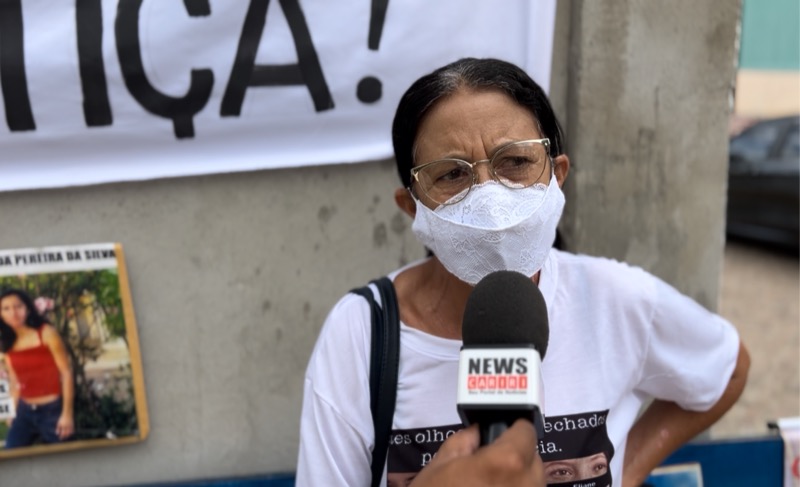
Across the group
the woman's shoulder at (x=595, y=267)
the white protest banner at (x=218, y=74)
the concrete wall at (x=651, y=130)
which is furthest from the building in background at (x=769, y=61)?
the woman's shoulder at (x=595, y=267)

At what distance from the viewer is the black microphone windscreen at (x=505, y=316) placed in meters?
1.20

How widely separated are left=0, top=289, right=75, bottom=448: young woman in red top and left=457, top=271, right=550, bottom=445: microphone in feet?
5.66

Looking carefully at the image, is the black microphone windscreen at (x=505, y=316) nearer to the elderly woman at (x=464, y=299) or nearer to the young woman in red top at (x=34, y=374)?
the elderly woman at (x=464, y=299)

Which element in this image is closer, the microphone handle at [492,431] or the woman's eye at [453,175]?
the microphone handle at [492,431]

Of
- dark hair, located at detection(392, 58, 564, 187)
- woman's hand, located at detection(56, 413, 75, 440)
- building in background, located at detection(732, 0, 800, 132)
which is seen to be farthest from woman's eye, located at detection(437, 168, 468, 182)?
building in background, located at detection(732, 0, 800, 132)

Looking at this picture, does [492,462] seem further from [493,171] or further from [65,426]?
[65,426]

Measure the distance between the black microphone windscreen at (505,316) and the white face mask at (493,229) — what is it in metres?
0.29

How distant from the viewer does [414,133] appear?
5.62 feet

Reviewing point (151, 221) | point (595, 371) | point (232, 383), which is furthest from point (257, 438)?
point (595, 371)

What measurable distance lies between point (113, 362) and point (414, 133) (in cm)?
140

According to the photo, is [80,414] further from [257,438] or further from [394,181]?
[394,181]

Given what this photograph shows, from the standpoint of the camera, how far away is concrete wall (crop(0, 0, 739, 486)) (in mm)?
2533

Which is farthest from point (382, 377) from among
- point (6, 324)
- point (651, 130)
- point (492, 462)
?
point (651, 130)

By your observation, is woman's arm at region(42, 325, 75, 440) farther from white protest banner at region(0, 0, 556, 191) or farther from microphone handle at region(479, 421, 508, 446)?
microphone handle at region(479, 421, 508, 446)
